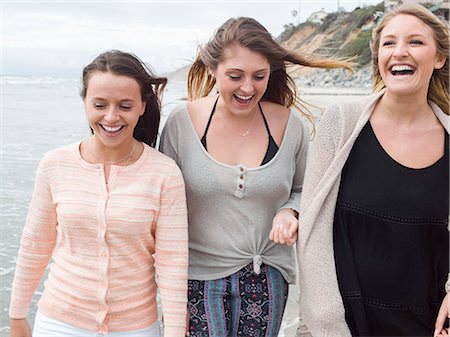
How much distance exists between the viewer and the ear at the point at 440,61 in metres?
2.46

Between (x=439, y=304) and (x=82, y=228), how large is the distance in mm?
1552

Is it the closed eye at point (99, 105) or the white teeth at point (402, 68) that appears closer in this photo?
the white teeth at point (402, 68)

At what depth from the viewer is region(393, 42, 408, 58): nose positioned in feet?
7.80

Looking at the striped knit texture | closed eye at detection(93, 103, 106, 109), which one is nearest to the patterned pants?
the striped knit texture

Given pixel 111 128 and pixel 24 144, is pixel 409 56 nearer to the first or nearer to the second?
pixel 111 128

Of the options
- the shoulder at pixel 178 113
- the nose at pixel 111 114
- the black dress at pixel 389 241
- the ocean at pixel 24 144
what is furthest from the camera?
the ocean at pixel 24 144

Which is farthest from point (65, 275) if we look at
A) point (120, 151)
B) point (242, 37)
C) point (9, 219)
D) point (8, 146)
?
point (8, 146)

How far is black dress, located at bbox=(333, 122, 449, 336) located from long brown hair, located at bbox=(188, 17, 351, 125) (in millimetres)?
634

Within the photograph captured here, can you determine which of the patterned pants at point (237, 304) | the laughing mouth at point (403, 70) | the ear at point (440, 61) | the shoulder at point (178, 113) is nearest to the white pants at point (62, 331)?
the patterned pants at point (237, 304)

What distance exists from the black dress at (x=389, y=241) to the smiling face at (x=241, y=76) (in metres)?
0.56

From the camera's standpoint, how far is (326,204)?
245 cm

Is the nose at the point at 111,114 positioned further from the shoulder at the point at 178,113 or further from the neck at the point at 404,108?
the neck at the point at 404,108

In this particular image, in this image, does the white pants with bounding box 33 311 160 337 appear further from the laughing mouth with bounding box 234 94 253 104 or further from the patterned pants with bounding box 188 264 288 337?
the laughing mouth with bounding box 234 94 253 104

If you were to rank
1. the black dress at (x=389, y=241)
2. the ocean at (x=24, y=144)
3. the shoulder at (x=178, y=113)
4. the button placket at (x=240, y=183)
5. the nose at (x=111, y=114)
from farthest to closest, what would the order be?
1. the ocean at (x=24, y=144)
2. the shoulder at (x=178, y=113)
3. the button placket at (x=240, y=183)
4. the nose at (x=111, y=114)
5. the black dress at (x=389, y=241)
